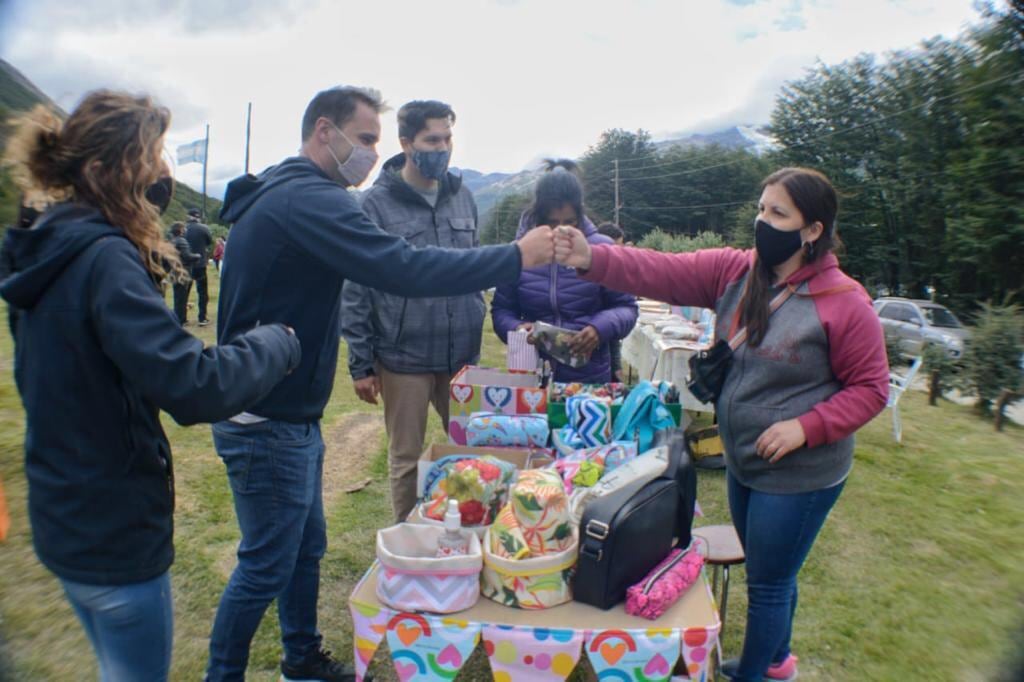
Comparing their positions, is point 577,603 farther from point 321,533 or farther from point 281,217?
point 281,217

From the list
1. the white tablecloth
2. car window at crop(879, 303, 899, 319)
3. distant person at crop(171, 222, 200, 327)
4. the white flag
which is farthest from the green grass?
the white flag

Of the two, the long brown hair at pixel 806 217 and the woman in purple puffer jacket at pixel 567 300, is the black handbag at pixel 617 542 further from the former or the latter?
the woman in purple puffer jacket at pixel 567 300

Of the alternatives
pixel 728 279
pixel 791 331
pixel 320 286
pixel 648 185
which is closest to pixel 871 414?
pixel 791 331

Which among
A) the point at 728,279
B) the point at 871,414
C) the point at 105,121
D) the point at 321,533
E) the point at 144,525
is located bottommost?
the point at 321,533

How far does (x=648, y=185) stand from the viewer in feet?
192

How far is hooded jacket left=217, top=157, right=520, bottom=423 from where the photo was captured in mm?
1881

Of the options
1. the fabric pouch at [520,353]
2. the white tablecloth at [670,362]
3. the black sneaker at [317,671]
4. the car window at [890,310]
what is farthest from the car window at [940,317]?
the black sneaker at [317,671]

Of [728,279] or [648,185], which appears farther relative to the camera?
[648,185]

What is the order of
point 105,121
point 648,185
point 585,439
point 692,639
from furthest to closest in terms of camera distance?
1. point 648,185
2. point 585,439
3. point 692,639
4. point 105,121

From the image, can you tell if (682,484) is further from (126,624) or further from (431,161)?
(431,161)

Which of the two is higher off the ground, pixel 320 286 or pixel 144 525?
pixel 320 286

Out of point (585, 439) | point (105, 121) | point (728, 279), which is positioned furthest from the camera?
point (585, 439)

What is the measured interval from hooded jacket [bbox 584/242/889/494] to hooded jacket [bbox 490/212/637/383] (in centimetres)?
87

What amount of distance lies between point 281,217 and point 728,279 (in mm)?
1533
